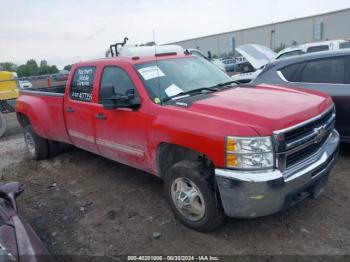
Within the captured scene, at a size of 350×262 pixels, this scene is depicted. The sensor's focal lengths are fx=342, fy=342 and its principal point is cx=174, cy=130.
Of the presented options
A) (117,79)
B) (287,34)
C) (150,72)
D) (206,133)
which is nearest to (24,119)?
(117,79)

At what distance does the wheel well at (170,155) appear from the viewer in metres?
3.65

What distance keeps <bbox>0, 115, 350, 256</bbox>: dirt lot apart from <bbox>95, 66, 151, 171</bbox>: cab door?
0.58 metres

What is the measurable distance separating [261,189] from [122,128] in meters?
1.95

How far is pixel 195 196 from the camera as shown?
3.44m

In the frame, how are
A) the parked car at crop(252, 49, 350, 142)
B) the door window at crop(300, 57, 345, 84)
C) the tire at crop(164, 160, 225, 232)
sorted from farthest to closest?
the door window at crop(300, 57, 345, 84) → the parked car at crop(252, 49, 350, 142) → the tire at crop(164, 160, 225, 232)

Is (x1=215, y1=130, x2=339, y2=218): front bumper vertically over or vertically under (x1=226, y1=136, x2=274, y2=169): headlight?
under

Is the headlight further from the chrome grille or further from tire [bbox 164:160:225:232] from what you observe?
tire [bbox 164:160:225:232]

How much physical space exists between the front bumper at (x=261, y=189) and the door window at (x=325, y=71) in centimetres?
244

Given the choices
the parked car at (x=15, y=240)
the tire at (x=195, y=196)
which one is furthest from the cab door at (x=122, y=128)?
the parked car at (x=15, y=240)

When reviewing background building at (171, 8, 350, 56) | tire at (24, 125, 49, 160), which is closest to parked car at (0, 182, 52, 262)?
tire at (24, 125, 49, 160)

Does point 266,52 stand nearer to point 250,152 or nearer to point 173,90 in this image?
point 173,90

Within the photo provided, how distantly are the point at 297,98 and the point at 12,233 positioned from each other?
293cm

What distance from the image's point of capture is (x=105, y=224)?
394 cm

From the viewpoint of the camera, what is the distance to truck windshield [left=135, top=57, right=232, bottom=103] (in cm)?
394
